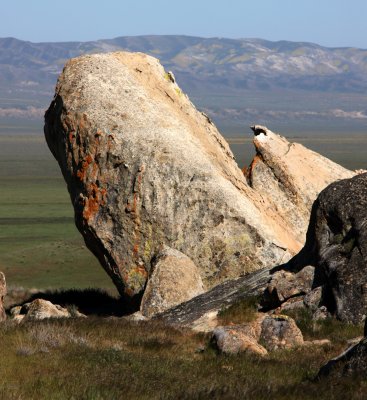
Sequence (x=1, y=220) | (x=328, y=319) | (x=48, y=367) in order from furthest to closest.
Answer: (x=1, y=220), (x=328, y=319), (x=48, y=367)

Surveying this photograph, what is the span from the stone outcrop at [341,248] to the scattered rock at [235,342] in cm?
258

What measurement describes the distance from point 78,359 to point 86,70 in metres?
17.5

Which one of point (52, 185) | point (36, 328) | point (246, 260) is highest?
point (36, 328)

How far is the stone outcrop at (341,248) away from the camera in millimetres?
18047

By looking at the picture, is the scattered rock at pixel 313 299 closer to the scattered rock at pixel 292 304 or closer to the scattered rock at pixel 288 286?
the scattered rock at pixel 292 304

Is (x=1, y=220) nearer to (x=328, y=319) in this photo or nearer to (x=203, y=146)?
(x=203, y=146)

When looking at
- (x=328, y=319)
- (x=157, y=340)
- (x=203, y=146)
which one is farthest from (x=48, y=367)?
(x=203, y=146)

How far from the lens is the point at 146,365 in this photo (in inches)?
532

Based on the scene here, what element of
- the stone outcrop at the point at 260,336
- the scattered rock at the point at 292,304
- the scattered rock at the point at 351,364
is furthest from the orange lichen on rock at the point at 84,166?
the scattered rock at the point at 351,364

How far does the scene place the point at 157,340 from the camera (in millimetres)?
16484

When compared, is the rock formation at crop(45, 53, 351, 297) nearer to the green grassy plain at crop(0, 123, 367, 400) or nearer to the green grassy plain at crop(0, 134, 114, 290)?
the green grassy plain at crop(0, 123, 367, 400)

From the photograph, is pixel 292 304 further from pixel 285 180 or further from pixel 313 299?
pixel 285 180

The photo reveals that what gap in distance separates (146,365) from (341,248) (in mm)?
6769

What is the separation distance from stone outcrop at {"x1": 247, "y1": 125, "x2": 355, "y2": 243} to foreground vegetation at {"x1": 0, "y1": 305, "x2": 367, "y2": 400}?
1261 centimetres
